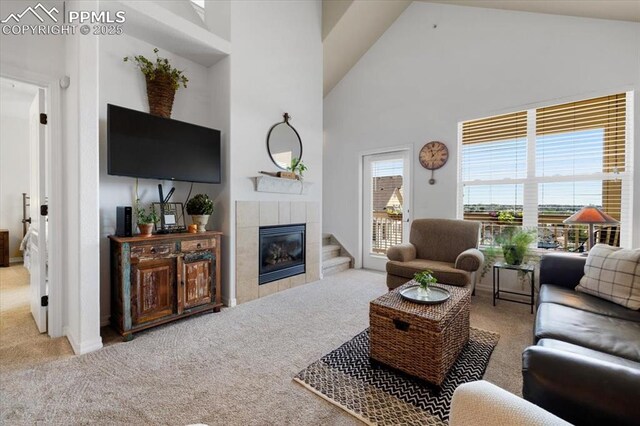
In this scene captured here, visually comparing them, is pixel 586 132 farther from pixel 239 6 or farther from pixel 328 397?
pixel 239 6

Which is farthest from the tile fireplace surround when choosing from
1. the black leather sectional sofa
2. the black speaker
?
the black leather sectional sofa

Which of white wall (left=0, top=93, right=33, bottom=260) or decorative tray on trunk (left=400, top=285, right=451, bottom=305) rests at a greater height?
white wall (left=0, top=93, right=33, bottom=260)

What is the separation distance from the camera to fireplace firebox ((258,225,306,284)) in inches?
139

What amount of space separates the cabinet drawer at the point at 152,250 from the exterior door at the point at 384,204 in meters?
3.24

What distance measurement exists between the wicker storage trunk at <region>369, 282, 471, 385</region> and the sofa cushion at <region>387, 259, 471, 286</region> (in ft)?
3.42

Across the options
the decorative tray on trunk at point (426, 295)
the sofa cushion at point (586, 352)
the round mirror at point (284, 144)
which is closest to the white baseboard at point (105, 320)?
the round mirror at point (284, 144)

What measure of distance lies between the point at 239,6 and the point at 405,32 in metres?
2.59

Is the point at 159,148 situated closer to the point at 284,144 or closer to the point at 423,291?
the point at 284,144

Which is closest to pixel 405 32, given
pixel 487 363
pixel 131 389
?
pixel 487 363

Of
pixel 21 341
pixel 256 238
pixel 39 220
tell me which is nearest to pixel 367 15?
pixel 256 238

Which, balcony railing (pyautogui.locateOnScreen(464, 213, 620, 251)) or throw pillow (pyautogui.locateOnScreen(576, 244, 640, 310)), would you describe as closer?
throw pillow (pyautogui.locateOnScreen(576, 244, 640, 310))

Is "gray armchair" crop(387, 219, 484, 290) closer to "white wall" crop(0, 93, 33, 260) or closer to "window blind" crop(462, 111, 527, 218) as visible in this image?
"window blind" crop(462, 111, 527, 218)

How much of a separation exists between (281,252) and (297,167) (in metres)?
1.17

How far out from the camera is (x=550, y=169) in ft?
11.2
